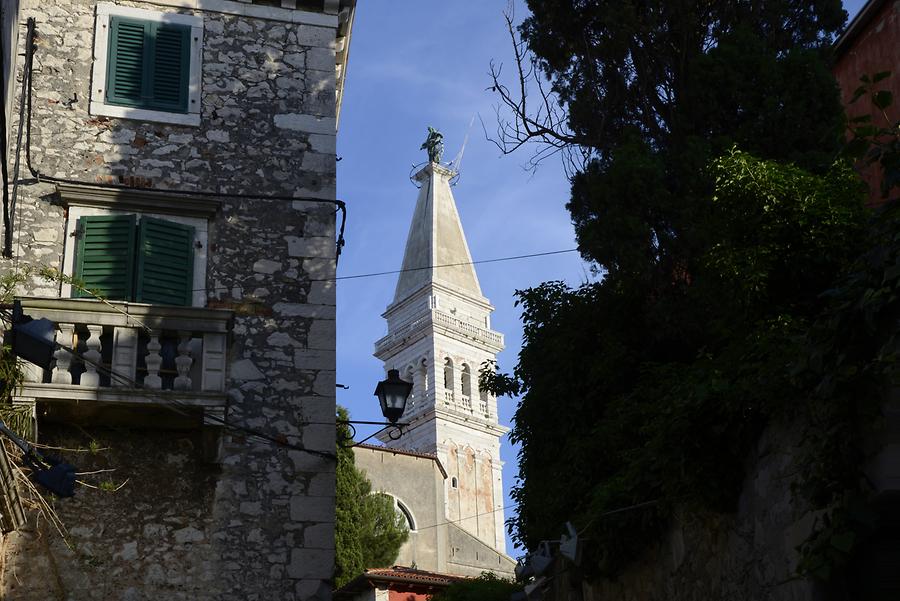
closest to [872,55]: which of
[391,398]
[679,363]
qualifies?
[679,363]

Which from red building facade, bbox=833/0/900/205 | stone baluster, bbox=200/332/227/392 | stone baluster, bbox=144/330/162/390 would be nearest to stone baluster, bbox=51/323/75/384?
stone baluster, bbox=144/330/162/390

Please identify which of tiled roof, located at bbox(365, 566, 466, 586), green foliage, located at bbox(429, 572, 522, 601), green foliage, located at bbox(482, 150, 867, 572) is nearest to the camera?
green foliage, located at bbox(482, 150, 867, 572)

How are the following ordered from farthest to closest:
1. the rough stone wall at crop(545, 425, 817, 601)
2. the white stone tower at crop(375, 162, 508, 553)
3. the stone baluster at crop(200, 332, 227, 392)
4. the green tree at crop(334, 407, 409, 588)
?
the white stone tower at crop(375, 162, 508, 553) < the green tree at crop(334, 407, 409, 588) < the stone baluster at crop(200, 332, 227, 392) < the rough stone wall at crop(545, 425, 817, 601)

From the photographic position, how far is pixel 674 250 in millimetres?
11359

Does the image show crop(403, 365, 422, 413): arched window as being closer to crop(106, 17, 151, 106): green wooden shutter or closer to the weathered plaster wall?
the weathered plaster wall

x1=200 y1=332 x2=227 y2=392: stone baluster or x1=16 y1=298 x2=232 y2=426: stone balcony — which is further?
x1=200 y1=332 x2=227 y2=392: stone baluster

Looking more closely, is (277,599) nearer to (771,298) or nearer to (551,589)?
(551,589)

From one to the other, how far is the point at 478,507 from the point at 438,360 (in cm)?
1039

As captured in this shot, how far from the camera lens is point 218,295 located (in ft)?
36.2

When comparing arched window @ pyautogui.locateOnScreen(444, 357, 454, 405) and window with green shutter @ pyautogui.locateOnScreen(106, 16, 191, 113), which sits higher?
arched window @ pyautogui.locateOnScreen(444, 357, 454, 405)

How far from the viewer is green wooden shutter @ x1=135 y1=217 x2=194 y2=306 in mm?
10797

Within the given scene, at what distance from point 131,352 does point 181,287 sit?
1141 millimetres

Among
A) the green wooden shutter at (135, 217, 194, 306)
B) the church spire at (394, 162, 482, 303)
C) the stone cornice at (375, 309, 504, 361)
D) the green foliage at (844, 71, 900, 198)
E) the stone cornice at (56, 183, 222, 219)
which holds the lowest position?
the green foliage at (844, 71, 900, 198)

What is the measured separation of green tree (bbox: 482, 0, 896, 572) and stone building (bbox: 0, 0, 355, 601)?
2.62 m
